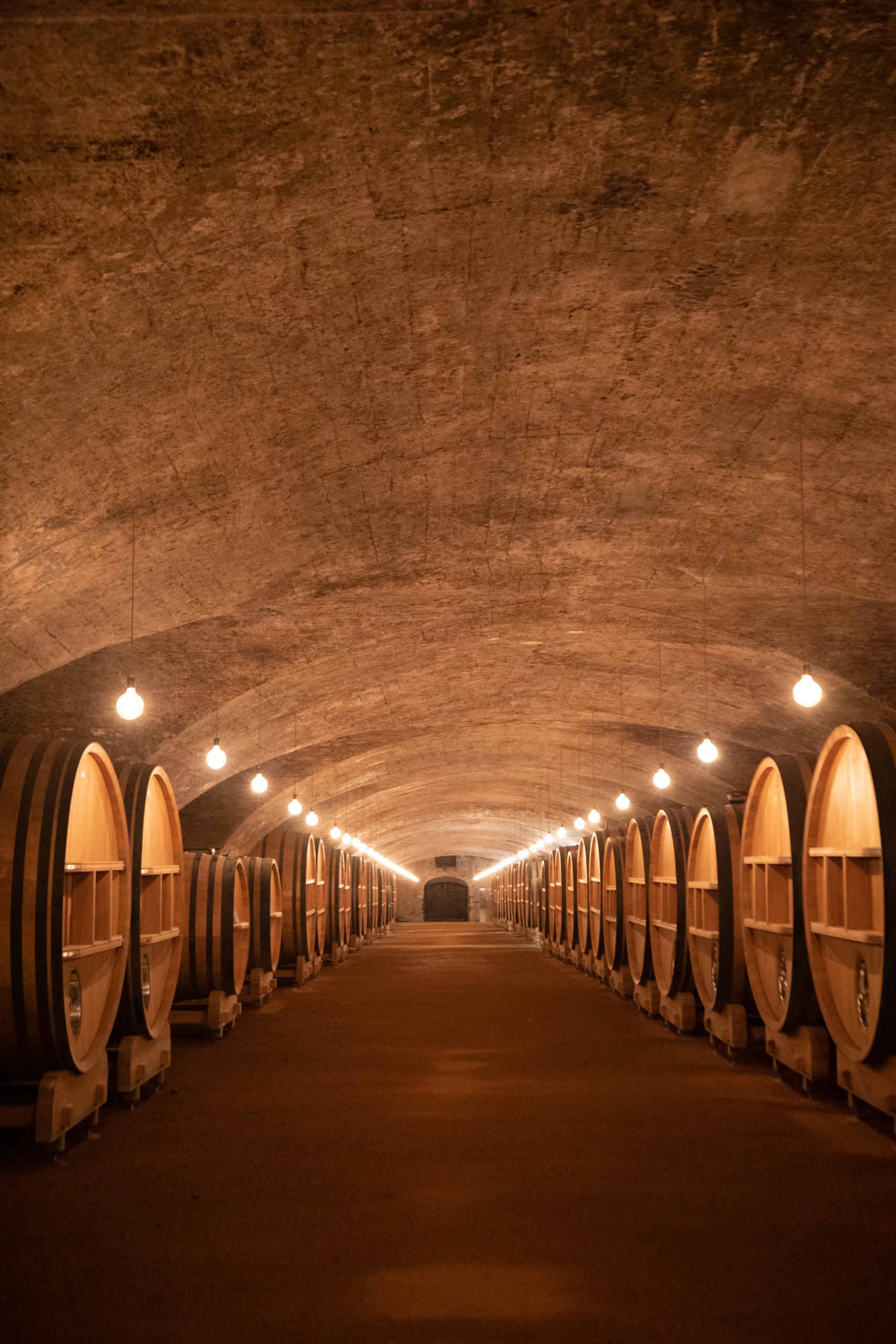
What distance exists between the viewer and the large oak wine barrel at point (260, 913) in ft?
34.0

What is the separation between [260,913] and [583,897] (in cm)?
474

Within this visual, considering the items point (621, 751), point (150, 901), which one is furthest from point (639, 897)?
point (621, 751)

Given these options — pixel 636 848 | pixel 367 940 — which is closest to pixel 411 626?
pixel 636 848

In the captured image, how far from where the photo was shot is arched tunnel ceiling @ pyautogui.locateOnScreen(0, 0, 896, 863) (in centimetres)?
372

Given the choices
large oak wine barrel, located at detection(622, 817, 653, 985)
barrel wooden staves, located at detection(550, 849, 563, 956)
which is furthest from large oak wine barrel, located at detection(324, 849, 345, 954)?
large oak wine barrel, located at detection(622, 817, 653, 985)

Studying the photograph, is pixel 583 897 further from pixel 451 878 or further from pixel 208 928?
pixel 451 878

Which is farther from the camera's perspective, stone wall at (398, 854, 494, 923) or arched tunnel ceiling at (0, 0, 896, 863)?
stone wall at (398, 854, 494, 923)

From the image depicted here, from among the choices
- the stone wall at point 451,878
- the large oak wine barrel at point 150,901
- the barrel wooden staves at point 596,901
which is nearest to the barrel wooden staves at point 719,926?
the large oak wine barrel at point 150,901

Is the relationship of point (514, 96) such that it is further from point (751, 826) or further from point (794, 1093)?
point (794, 1093)

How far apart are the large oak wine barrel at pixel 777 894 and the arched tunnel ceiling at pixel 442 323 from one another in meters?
1.93

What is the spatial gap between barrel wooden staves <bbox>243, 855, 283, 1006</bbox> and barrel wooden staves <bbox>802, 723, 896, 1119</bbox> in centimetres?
563

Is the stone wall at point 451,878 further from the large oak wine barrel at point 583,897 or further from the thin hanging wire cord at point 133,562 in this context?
the thin hanging wire cord at point 133,562

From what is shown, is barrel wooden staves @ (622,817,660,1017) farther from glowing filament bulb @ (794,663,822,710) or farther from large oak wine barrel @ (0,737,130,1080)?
large oak wine barrel @ (0,737,130,1080)

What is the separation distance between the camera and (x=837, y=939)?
5.50 metres
